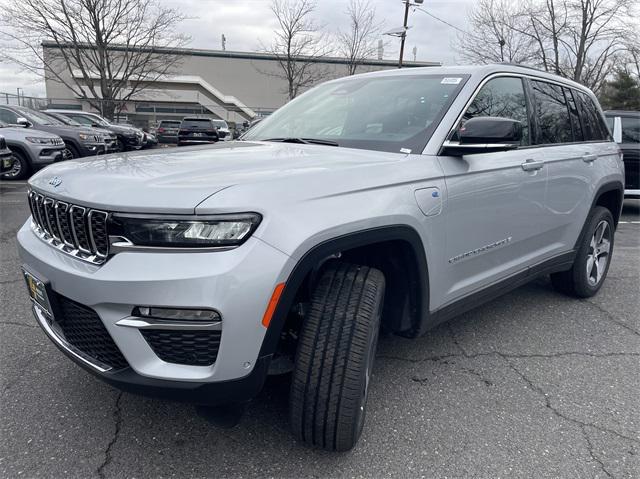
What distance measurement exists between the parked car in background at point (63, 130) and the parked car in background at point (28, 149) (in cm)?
93

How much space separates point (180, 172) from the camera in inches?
78.7

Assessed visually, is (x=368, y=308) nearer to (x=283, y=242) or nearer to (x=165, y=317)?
(x=283, y=242)

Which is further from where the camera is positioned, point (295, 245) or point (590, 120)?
point (590, 120)

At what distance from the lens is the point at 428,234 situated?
2342mm

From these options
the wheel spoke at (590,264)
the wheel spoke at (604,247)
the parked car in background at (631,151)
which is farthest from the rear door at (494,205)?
the parked car in background at (631,151)

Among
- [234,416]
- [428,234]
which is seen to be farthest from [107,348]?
[428,234]

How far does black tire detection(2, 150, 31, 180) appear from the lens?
10031 millimetres

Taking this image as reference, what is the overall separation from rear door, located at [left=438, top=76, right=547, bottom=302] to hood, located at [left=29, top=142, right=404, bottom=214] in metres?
0.45

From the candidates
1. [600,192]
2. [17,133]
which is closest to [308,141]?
[600,192]

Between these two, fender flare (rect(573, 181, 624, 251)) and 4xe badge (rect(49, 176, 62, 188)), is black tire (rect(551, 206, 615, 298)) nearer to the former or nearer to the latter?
fender flare (rect(573, 181, 624, 251))

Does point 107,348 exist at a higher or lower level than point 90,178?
lower

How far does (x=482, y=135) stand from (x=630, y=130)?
7750 mm

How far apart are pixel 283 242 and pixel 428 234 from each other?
2.87ft

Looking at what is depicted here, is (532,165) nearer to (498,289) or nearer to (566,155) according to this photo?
(566,155)
